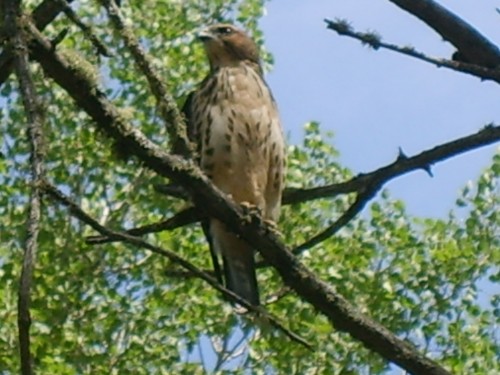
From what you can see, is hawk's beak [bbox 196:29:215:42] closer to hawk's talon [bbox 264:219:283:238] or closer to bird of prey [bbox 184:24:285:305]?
bird of prey [bbox 184:24:285:305]

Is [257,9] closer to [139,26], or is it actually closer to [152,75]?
[139,26]

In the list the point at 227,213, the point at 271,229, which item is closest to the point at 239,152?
the point at 271,229

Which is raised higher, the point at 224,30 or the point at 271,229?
the point at 224,30

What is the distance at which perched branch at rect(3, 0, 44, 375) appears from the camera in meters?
2.46

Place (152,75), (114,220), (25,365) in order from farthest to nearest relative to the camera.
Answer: (114,220)
(152,75)
(25,365)

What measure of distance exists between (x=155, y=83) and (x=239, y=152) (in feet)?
7.73

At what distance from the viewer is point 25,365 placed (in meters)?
2.45

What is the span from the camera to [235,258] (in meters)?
5.77

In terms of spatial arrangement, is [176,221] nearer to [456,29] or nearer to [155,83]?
[155,83]

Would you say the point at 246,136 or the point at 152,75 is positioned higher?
the point at 246,136

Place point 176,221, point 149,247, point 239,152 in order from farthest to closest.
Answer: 1. point 239,152
2. point 176,221
3. point 149,247

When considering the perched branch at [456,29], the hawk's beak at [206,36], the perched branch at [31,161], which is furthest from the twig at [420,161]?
the hawk's beak at [206,36]

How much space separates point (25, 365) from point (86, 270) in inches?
299

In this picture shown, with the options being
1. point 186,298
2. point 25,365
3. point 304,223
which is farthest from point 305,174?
point 25,365
